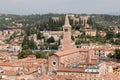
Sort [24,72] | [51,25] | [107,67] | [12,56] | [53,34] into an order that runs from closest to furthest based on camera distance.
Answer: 1. [24,72]
2. [107,67]
3. [12,56]
4. [53,34]
5. [51,25]

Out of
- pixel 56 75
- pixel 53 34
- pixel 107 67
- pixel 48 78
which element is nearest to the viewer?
pixel 48 78

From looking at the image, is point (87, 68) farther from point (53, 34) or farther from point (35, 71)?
point (53, 34)

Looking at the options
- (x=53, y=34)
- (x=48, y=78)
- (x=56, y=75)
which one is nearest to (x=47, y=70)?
(x=56, y=75)

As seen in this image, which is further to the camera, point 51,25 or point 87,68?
point 51,25

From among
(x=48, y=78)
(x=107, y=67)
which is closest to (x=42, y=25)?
(x=107, y=67)

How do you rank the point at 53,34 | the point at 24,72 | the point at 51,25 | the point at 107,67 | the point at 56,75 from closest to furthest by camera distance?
the point at 56,75 → the point at 24,72 → the point at 107,67 → the point at 53,34 → the point at 51,25

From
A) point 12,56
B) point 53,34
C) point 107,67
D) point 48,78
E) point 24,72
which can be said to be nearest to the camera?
point 48,78

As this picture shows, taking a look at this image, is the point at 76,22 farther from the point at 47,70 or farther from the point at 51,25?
the point at 47,70

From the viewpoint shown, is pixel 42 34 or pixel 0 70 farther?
pixel 42 34

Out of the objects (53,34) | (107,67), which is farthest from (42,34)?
(107,67)
